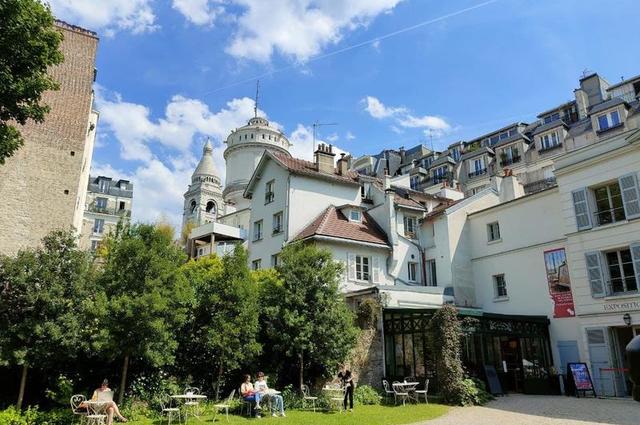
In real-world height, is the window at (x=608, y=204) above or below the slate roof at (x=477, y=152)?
below

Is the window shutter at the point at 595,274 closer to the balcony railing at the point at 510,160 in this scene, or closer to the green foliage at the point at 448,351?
the green foliage at the point at 448,351

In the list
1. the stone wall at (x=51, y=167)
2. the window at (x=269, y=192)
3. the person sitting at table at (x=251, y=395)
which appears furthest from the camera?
the window at (x=269, y=192)

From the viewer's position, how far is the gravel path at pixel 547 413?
1326cm

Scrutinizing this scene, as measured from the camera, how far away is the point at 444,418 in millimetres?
14445

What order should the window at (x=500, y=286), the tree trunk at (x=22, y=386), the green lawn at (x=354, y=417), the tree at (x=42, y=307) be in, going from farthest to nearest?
the window at (x=500, y=286)
the tree trunk at (x=22, y=386)
the tree at (x=42, y=307)
the green lawn at (x=354, y=417)

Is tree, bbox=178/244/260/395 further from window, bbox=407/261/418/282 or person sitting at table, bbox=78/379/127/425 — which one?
window, bbox=407/261/418/282

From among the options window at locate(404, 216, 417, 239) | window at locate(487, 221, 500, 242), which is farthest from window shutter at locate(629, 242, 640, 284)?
window at locate(404, 216, 417, 239)

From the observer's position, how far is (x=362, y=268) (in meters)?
27.2

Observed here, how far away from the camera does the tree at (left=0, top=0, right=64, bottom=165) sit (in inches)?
474

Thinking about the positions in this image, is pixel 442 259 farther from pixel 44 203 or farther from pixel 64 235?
pixel 44 203

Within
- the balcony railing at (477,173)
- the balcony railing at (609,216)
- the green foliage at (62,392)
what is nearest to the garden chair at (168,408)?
the green foliage at (62,392)

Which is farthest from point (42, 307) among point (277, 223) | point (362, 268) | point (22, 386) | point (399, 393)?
point (362, 268)

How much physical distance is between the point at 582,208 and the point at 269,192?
1816 cm

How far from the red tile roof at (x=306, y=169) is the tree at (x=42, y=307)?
1568 cm
